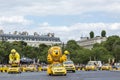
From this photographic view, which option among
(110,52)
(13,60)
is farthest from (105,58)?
(13,60)

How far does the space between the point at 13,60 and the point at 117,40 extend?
112 meters

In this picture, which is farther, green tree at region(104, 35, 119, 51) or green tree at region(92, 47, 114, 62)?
green tree at region(104, 35, 119, 51)

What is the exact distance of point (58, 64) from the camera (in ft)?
174

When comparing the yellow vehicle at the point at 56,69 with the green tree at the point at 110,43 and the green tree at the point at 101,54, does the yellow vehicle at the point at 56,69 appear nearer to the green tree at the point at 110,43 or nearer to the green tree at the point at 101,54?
the green tree at the point at 101,54

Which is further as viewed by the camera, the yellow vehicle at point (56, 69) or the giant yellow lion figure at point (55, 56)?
the giant yellow lion figure at point (55, 56)

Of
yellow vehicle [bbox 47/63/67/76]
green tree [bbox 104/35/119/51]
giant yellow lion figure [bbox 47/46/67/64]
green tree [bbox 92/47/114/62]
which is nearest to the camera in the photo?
yellow vehicle [bbox 47/63/67/76]

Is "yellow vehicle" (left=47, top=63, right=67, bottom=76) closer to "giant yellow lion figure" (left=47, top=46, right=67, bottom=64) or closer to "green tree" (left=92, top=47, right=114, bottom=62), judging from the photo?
"giant yellow lion figure" (left=47, top=46, right=67, bottom=64)

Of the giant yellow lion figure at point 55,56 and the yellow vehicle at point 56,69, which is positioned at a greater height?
the giant yellow lion figure at point 55,56

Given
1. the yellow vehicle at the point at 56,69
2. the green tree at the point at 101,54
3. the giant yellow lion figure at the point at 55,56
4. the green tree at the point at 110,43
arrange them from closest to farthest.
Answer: the yellow vehicle at the point at 56,69 < the giant yellow lion figure at the point at 55,56 < the green tree at the point at 101,54 < the green tree at the point at 110,43

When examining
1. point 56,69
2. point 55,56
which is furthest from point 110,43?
point 56,69

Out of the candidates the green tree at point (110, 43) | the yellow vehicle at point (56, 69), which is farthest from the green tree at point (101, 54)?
the yellow vehicle at point (56, 69)

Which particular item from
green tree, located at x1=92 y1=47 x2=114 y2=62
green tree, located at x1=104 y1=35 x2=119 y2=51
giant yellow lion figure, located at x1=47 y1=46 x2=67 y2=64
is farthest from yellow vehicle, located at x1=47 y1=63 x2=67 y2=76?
green tree, located at x1=104 y1=35 x2=119 y2=51

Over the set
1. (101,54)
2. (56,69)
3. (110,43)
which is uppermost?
(110,43)

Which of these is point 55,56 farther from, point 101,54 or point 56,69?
point 101,54
